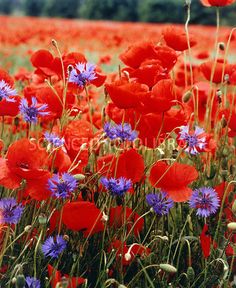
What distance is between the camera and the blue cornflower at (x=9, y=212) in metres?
1.43

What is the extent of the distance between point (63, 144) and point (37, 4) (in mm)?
24472

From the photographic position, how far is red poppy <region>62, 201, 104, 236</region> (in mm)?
1461

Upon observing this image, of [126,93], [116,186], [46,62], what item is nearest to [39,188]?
[116,186]

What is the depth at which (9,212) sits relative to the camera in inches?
57.6

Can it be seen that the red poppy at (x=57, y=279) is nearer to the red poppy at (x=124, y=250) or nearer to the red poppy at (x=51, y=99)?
the red poppy at (x=124, y=250)

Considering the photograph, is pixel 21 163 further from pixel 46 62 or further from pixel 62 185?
pixel 46 62

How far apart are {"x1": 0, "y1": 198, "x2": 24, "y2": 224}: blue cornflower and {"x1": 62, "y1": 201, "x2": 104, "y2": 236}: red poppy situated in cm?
10

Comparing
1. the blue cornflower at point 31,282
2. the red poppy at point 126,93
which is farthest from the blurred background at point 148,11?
the blue cornflower at point 31,282

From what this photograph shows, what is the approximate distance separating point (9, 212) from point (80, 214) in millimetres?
151

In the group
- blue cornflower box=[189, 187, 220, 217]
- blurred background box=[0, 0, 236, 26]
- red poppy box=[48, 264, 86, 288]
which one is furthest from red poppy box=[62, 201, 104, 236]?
blurred background box=[0, 0, 236, 26]

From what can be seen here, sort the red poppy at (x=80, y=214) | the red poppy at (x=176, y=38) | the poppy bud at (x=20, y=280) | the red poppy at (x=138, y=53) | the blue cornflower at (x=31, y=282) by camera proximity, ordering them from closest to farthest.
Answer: the poppy bud at (x=20, y=280) → the blue cornflower at (x=31, y=282) → the red poppy at (x=80, y=214) → the red poppy at (x=138, y=53) → the red poppy at (x=176, y=38)

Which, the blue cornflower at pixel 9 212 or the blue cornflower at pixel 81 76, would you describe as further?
the blue cornflower at pixel 81 76

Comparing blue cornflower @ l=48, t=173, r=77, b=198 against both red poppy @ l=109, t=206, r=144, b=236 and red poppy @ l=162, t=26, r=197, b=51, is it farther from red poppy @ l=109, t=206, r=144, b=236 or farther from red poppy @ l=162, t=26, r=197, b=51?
red poppy @ l=162, t=26, r=197, b=51

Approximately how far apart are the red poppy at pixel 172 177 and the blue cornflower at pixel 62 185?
24 cm
